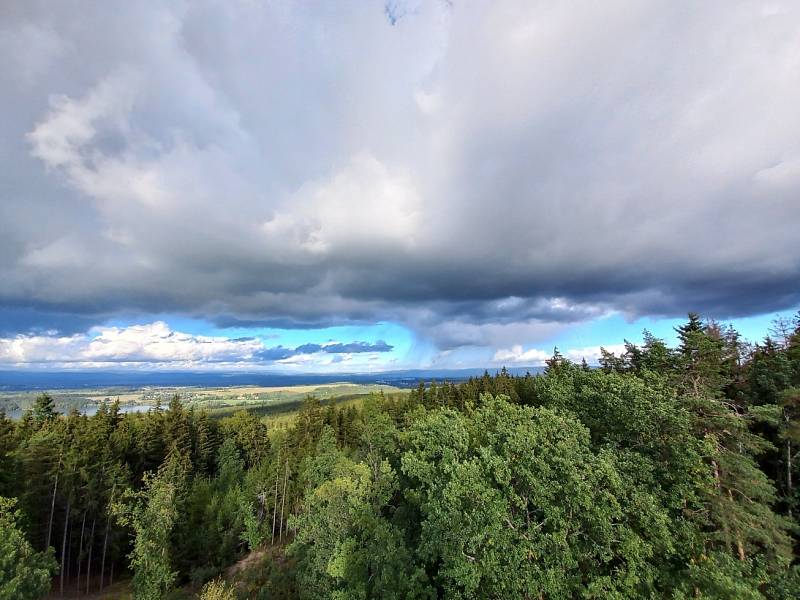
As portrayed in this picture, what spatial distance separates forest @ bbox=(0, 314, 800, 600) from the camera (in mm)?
20031

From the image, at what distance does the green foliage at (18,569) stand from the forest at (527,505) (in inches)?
5.8

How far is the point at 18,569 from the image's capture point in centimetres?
2711

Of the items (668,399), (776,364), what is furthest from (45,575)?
(776,364)

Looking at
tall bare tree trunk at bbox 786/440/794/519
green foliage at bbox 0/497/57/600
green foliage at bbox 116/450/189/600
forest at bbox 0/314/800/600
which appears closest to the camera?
forest at bbox 0/314/800/600

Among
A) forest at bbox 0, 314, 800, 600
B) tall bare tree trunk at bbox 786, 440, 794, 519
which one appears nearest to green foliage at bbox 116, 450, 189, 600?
forest at bbox 0, 314, 800, 600

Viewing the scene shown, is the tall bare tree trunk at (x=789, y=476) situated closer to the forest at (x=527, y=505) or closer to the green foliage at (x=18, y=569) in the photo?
the forest at (x=527, y=505)

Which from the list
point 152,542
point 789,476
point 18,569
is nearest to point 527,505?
point 789,476

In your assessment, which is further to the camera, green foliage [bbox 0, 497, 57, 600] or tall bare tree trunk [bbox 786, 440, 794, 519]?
tall bare tree trunk [bbox 786, 440, 794, 519]

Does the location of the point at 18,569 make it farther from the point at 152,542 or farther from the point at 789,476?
the point at 789,476

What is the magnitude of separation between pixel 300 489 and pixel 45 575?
146 feet

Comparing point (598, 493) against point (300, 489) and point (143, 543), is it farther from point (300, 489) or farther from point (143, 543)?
point (300, 489)

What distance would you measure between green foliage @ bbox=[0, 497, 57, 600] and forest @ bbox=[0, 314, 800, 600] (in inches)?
5.8

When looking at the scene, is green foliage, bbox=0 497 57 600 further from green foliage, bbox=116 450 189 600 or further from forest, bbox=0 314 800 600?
green foliage, bbox=116 450 189 600

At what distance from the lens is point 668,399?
26344mm
